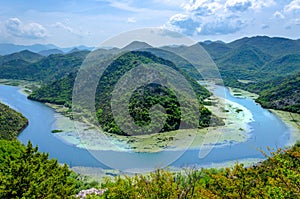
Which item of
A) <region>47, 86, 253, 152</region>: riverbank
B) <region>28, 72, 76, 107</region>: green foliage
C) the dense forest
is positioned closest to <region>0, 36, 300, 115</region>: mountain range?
the dense forest

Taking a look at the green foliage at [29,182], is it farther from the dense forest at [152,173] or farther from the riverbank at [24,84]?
the riverbank at [24,84]

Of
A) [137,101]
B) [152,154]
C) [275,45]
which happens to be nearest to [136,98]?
[137,101]

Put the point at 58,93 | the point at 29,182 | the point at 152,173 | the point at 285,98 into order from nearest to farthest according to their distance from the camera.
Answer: the point at 29,182, the point at 152,173, the point at 285,98, the point at 58,93

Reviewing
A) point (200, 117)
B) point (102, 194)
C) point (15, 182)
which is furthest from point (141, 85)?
point (15, 182)

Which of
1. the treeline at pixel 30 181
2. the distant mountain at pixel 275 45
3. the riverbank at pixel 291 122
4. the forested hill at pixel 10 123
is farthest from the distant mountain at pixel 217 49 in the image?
the treeline at pixel 30 181

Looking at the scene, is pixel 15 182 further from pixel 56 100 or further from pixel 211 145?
pixel 56 100

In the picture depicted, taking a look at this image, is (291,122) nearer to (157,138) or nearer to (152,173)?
(157,138)
